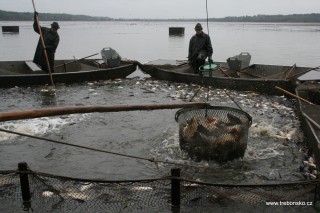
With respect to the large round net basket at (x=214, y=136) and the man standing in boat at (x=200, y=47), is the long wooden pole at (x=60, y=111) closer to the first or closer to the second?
the large round net basket at (x=214, y=136)

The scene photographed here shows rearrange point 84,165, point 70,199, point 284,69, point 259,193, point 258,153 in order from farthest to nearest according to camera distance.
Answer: point 284,69 < point 258,153 < point 84,165 < point 70,199 < point 259,193

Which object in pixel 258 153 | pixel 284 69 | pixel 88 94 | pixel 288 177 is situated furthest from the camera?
pixel 284 69

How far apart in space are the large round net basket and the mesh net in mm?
1298

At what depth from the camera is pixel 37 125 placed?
940cm

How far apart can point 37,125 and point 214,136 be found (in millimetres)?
5291

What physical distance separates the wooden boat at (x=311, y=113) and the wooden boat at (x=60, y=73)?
27.6ft

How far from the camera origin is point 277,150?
7.72 m

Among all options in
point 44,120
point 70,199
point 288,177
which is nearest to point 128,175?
point 70,199

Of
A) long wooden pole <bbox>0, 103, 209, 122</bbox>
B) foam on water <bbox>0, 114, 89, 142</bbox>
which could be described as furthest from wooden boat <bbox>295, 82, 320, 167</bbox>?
foam on water <bbox>0, 114, 89, 142</bbox>

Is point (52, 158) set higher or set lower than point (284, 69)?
lower

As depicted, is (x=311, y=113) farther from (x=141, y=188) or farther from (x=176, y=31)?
(x=176, y=31)

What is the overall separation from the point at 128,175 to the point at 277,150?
11.5ft

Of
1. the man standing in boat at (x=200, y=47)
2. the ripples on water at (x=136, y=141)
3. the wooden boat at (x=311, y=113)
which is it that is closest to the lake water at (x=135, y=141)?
the ripples on water at (x=136, y=141)

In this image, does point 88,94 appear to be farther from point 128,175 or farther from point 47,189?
point 47,189
